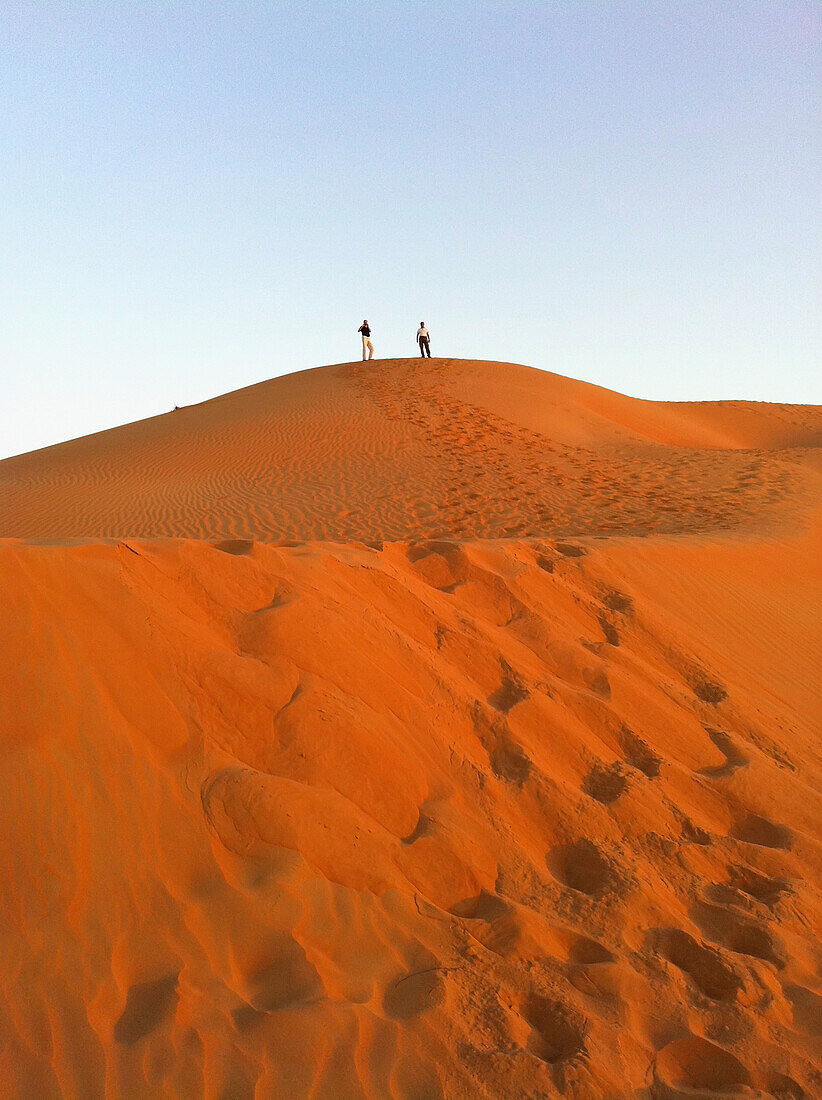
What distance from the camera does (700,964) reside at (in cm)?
323

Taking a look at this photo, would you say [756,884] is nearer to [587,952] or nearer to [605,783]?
[605,783]

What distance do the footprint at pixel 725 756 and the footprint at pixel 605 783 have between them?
61cm

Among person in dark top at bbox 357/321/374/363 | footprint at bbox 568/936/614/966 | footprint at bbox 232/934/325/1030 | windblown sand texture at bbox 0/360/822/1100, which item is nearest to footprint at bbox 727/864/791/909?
windblown sand texture at bbox 0/360/822/1100

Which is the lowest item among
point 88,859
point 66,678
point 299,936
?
point 299,936

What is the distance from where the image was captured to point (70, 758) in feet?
10.8

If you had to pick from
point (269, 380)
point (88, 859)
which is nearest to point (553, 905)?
point (88, 859)

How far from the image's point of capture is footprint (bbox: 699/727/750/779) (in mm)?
4574

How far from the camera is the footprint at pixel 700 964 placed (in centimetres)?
313

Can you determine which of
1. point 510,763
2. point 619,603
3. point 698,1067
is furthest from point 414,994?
point 619,603

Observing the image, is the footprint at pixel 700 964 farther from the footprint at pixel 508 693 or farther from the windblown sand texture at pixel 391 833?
the footprint at pixel 508 693

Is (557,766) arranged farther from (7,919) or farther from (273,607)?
(7,919)

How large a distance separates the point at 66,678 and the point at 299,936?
4.83 ft

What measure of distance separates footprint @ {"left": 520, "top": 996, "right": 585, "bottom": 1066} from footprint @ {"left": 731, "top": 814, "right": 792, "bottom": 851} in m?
1.62

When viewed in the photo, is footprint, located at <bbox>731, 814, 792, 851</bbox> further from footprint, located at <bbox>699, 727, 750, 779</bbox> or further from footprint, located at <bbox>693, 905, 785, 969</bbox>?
footprint, located at <bbox>693, 905, 785, 969</bbox>
